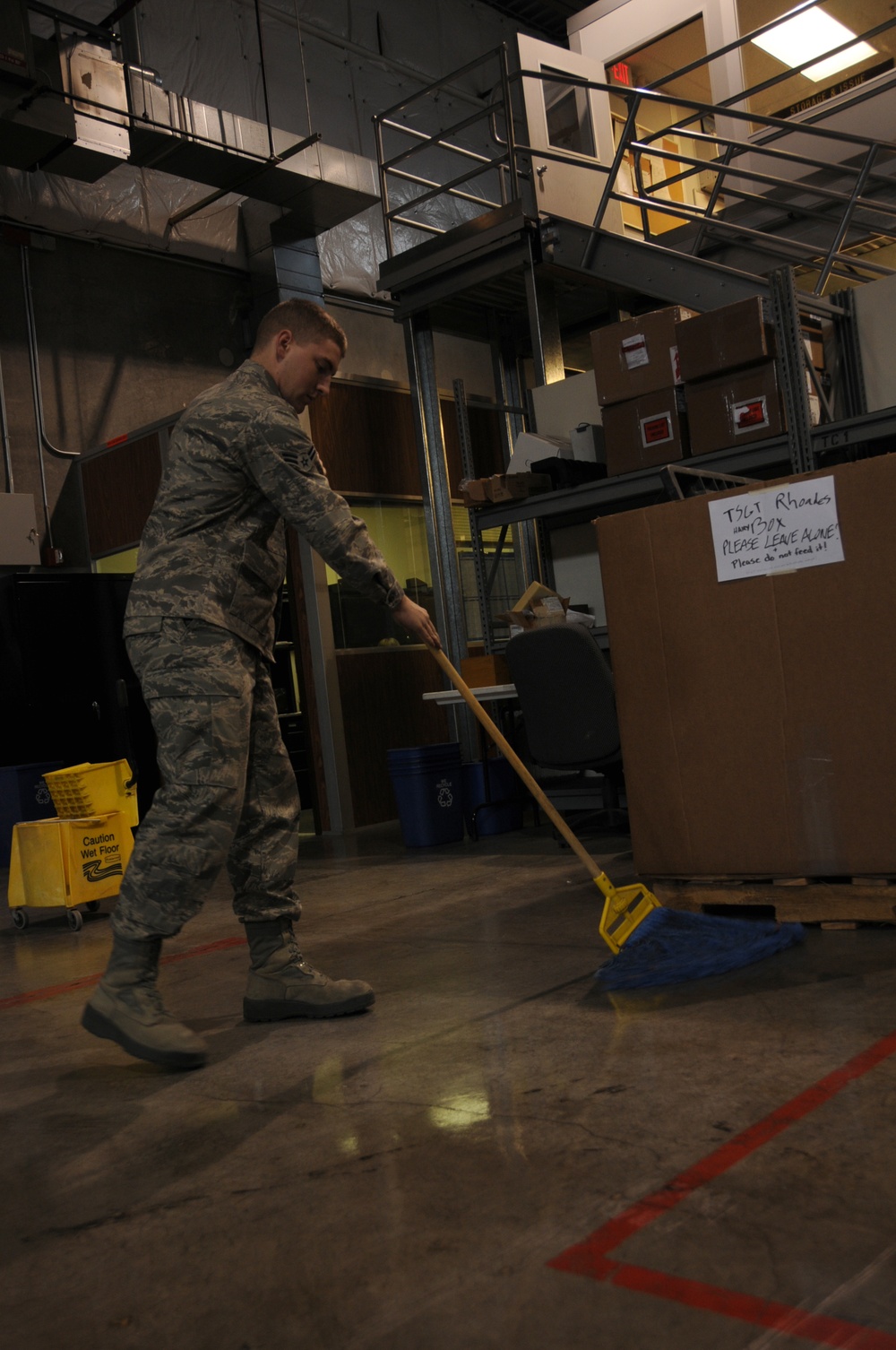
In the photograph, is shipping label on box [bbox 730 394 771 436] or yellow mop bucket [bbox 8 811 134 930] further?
shipping label on box [bbox 730 394 771 436]

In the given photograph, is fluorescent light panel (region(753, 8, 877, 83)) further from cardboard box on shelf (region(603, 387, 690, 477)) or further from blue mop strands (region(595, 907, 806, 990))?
blue mop strands (region(595, 907, 806, 990))

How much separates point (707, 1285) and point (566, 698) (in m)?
3.74

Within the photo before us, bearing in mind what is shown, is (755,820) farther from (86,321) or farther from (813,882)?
(86,321)

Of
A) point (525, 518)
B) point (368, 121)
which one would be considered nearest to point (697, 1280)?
point (525, 518)

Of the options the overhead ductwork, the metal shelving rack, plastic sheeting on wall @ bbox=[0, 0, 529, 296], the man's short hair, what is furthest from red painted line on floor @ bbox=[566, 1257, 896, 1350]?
plastic sheeting on wall @ bbox=[0, 0, 529, 296]

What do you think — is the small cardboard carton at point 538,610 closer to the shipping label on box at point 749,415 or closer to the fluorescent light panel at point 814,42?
the shipping label on box at point 749,415

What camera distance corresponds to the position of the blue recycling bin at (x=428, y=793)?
6.09 meters

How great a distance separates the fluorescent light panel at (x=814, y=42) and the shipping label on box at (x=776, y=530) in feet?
23.0

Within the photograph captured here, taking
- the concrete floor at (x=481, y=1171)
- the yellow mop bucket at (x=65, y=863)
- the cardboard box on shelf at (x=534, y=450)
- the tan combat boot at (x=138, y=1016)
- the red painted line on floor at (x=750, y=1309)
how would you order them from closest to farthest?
the red painted line on floor at (x=750, y=1309), the concrete floor at (x=481, y=1171), the tan combat boot at (x=138, y=1016), the yellow mop bucket at (x=65, y=863), the cardboard box on shelf at (x=534, y=450)

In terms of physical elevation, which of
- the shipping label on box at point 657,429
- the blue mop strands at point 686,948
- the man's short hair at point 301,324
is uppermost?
the shipping label on box at point 657,429

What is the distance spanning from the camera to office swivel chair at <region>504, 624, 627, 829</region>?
16.0 ft

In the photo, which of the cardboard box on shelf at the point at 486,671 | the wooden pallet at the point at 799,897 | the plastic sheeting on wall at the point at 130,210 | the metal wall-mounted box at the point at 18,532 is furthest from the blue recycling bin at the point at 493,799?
the plastic sheeting on wall at the point at 130,210

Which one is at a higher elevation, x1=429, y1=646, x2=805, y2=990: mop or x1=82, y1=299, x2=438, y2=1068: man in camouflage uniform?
x1=82, y1=299, x2=438, y2=1068: man in camouflage uniform

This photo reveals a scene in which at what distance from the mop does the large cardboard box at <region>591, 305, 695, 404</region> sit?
322 cm
